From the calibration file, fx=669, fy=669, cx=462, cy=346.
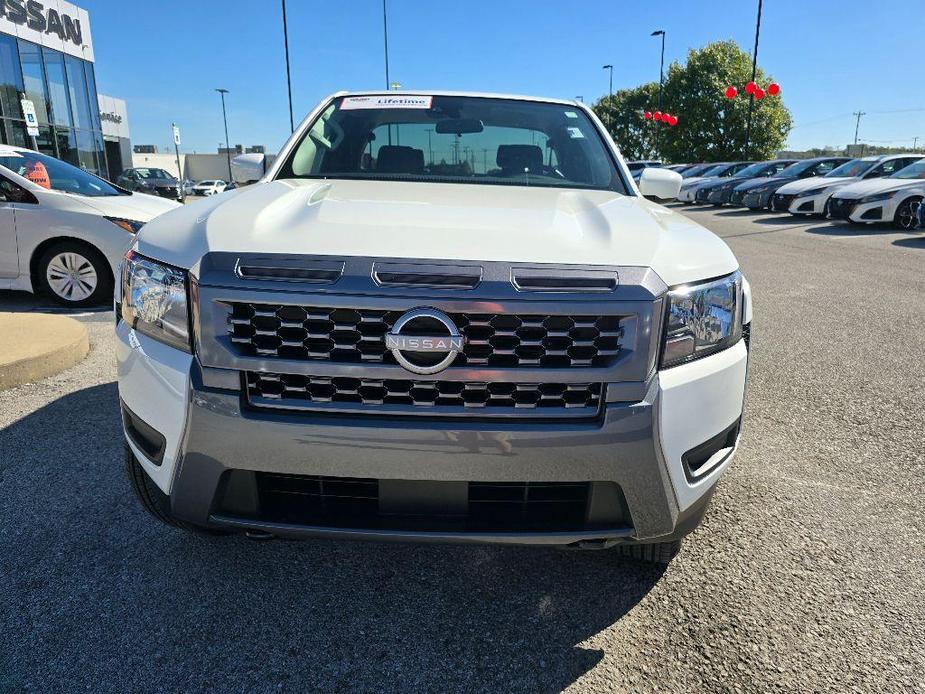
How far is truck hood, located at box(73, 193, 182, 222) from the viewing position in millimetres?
6590

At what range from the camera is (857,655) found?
1.95 metres

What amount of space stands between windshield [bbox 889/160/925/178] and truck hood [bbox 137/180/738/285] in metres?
15.2

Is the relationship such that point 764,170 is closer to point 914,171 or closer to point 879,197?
point 914,171

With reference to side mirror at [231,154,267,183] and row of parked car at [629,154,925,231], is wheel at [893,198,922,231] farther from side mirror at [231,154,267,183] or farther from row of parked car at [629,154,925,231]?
side mirror at [231,154,267,183]

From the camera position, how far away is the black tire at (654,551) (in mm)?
2164

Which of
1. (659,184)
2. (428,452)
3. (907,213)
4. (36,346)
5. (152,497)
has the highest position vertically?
(659,184)

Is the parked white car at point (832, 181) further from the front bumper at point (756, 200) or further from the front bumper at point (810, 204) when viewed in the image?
the front bumper at point (756, 200)

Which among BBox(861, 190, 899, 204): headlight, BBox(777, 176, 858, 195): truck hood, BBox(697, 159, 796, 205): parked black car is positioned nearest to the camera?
BBox(861, 190, 899, 204): headlight

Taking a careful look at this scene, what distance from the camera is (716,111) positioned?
52.7m

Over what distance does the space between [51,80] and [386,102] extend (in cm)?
2664

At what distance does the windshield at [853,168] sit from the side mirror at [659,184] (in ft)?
53.8

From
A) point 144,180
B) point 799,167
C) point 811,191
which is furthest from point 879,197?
point 144,180

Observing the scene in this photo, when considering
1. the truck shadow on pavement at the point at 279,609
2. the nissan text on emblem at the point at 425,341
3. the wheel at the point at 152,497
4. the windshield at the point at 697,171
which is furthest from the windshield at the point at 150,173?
the nissan text on emblem at the point at 425,341

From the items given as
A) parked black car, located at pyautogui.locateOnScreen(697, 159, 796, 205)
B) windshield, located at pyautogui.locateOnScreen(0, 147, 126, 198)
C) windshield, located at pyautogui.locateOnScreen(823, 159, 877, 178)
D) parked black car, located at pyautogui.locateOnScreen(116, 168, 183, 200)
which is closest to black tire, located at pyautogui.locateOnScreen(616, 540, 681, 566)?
windshield, located at pyautogui.locateOnScreen(0, 147, 126, 198)
